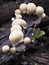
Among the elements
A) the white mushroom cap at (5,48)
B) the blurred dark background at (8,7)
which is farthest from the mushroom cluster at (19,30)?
the blurred dark background at (8,7)

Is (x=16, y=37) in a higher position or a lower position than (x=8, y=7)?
lower

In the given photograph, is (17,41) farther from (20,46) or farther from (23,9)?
(23,9)

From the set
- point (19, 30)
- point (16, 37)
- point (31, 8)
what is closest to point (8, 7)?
point (31, 8)

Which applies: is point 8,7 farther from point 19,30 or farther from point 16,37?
point 16,37

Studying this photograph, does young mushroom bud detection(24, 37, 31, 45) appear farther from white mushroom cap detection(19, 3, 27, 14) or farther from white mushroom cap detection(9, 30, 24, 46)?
white mushroom cap detection(19, 3, 27, 14)

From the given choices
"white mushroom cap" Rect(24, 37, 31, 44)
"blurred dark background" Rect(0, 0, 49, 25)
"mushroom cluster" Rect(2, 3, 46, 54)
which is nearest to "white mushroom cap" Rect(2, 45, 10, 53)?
"mushroom cluster" Rect(2, 3, 46, 54)

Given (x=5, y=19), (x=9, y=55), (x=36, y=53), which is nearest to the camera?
(x=9, y=55)

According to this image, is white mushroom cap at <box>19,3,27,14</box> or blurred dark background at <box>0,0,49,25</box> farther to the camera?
blurred dark background at <box>0,0,49,25</box>

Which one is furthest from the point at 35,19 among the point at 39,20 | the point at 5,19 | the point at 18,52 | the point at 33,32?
the point at 18,52
